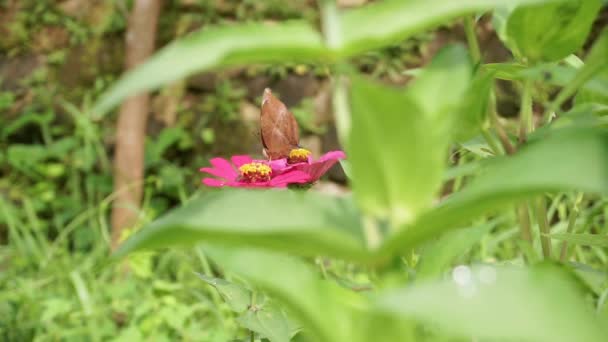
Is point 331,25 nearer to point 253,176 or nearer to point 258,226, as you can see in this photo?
point 258,226

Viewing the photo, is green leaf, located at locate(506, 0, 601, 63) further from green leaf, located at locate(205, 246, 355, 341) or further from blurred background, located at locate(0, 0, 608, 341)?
blurred background, located at locate(0, 0, 608, 341)

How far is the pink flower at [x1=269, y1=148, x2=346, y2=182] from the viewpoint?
0.71 metres

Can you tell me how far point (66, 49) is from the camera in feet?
10.2

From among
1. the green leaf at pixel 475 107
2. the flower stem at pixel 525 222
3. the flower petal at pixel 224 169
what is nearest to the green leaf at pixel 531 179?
the green leaf at pixel 475 107

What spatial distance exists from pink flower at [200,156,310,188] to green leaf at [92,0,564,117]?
37cm

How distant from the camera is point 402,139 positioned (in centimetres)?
31

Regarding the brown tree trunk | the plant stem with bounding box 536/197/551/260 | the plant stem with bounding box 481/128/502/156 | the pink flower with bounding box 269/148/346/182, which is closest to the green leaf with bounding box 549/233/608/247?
the plant stem with bounding box 536/197/551/260

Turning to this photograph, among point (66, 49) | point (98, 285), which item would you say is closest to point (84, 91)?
point (66, 49)

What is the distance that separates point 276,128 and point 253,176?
0.06 meters

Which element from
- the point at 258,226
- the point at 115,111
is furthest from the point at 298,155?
the point at 115,111

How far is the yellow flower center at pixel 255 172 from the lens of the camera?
734 mm

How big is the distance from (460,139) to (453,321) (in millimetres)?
209

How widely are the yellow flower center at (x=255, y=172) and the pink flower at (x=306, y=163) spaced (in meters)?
0.02

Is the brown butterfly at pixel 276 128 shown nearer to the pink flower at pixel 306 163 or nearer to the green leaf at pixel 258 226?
the pink flower at pixel 306 163
